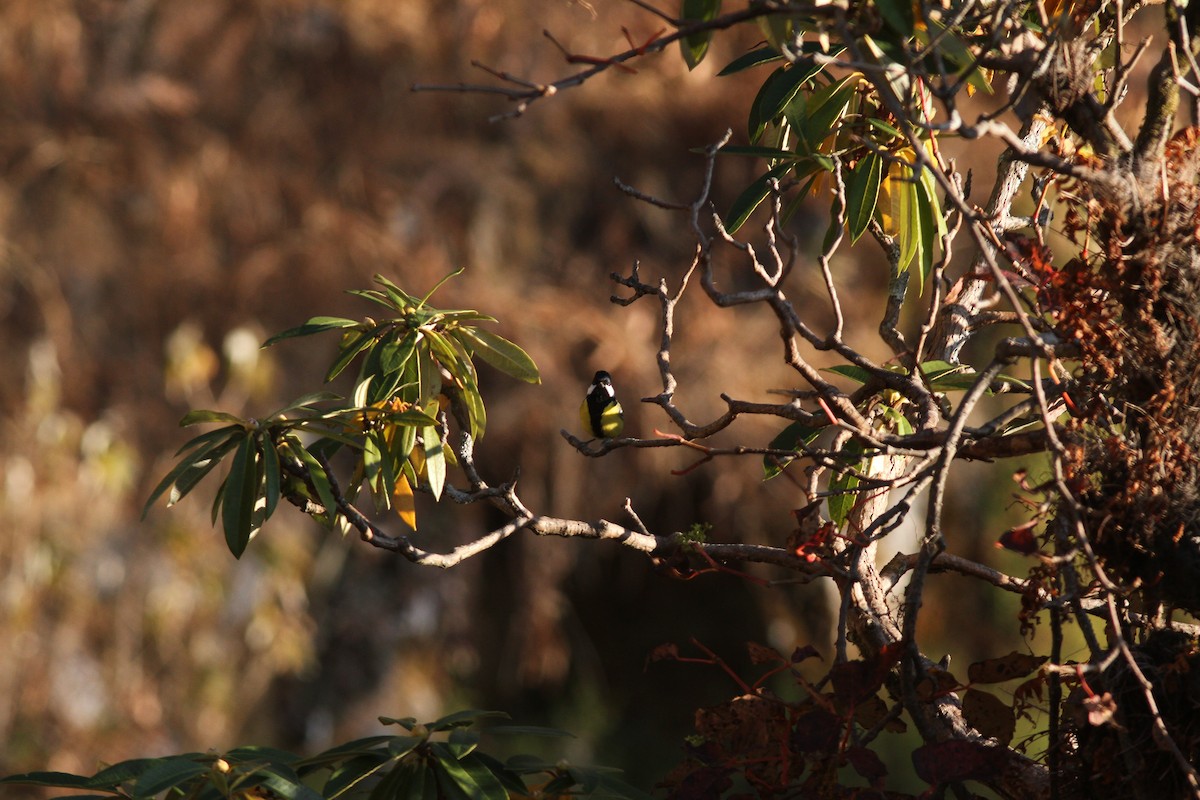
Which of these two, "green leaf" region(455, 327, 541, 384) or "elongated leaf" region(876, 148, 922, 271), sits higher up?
"elongated leaf" region(876, 148, 922, 271)

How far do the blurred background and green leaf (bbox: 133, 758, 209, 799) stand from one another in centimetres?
302

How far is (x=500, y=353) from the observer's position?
1285 millimetres

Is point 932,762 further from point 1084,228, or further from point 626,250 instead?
point 626,250

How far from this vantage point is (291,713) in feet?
16.1

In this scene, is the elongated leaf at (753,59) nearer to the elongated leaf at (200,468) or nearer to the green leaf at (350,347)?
the green leaf at (350,347)

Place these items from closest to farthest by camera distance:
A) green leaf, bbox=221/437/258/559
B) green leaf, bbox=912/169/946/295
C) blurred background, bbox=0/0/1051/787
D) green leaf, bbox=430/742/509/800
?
green leaf, bbox=430/742/509/800
green leaf, bbox=221/437/258/559
green leaf, bbox=912/169/946/295
blurred background, bbox=0/0/1051/787

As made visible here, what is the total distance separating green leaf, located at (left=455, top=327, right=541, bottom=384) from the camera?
1272mm

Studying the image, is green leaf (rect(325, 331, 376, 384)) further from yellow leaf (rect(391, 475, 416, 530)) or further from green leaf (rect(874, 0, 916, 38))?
green leaf (rect(874, 0, 916, 38))

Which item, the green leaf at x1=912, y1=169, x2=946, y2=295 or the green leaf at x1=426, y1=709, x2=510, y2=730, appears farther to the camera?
the green leaf at x1=912, y1=169, x2=946, y2=295

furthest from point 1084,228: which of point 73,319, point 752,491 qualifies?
point 73,319

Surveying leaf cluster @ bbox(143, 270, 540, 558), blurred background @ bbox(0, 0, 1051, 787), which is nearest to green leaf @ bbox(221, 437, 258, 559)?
leaf cluster @ bbox(143, 270, 540, 558)

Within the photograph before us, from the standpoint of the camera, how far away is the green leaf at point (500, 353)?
4.17 ft

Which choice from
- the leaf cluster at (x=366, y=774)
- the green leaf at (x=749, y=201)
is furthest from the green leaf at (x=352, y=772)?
the green leaf at (x=749, y=201)

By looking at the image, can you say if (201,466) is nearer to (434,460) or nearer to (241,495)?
(241,495)
